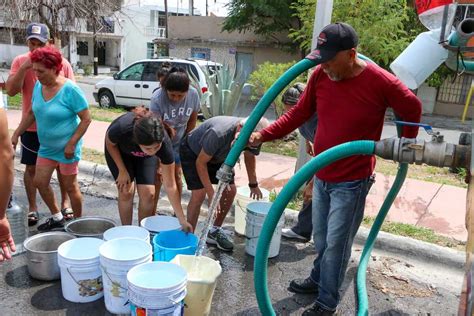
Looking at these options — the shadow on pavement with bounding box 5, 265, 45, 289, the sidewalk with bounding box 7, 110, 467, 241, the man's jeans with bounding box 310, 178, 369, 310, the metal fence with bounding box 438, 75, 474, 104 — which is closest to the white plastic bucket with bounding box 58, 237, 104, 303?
the shadow on pavement with bounding box 5, 265, 45, 289

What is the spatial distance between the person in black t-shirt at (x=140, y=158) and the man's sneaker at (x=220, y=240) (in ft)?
1.96

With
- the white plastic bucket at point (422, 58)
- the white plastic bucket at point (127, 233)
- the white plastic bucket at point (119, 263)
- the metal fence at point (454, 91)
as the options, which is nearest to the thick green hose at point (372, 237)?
the white plastic bucket at point (422, 58)

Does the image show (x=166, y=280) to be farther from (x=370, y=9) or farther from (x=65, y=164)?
(x=370, y=9)

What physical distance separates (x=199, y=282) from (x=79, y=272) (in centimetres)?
77

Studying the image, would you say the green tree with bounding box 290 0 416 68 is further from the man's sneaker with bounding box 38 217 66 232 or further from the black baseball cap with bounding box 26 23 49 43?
the man's sneaker with bounding box 38 217 66 232

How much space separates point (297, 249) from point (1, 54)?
30669mm

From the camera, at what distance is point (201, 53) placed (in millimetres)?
22453

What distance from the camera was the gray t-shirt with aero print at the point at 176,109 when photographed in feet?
12.1

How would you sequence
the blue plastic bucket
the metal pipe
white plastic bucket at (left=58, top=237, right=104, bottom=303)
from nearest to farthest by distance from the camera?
the metal pipe < white plastic bucket at (left=58, top=237, right=104, bottom=303) < the blue plastic bucket

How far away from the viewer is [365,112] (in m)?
2.34

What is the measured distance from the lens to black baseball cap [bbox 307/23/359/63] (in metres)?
2.20

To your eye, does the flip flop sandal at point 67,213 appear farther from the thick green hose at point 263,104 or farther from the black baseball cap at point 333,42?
the black baseball cap at point 333,42

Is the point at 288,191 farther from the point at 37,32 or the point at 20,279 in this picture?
the point at 37,32

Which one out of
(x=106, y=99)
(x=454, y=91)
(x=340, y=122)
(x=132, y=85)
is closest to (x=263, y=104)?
(x=340, y=122)
